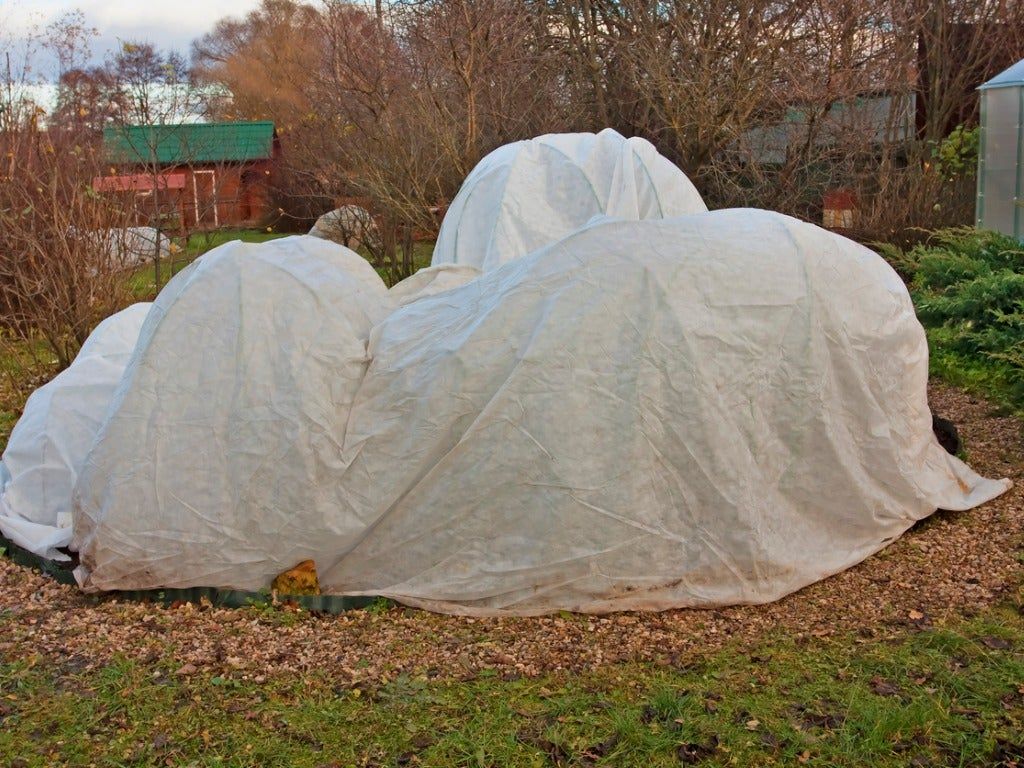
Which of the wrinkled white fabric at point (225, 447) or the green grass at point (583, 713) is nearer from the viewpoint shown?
the green grass at point (583, 713)

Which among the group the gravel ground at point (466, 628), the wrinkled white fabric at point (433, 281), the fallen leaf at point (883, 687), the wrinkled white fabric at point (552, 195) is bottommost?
the gravel ground at point (466, 628)

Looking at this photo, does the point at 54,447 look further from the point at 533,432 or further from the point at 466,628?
the point at 533,432

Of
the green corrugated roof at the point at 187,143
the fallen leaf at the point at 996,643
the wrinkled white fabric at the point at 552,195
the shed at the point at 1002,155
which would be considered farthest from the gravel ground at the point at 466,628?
the shed at the point at 1002,155

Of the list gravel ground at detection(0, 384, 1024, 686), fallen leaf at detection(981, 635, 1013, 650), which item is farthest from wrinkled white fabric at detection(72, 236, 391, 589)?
fallen leaf at detection(981, 635, 1013, 650)

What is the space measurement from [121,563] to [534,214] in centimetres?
441

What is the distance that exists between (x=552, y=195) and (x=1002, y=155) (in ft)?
23.2

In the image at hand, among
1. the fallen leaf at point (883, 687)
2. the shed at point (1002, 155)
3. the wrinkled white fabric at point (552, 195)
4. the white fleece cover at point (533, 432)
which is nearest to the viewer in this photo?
the fallen leaf at point (883, 687)

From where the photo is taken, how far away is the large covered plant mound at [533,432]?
4.37 metres

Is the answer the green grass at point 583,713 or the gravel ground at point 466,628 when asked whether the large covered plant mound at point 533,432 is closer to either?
the gravel ground at point 466,628

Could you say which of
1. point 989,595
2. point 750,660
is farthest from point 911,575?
point 750,660

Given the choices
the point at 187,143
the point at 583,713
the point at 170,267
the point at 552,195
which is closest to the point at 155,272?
the point at 170,267

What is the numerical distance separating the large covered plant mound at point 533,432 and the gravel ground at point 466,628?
118 mm

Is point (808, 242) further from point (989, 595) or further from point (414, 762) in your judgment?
point (414, 762)

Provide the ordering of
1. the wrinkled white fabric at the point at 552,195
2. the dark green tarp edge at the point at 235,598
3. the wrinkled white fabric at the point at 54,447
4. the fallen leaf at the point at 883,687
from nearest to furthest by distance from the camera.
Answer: the fallen leaf at the point at 883,687
the dark green tarp edge at the point at 235,598
the wrinkled white fabric at the point at 54,447
the wrinkled white fabric at the point at 552,195
